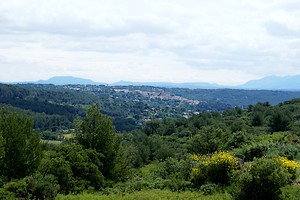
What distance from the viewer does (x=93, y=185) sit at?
2345 centimetres

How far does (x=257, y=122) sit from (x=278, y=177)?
4633cm

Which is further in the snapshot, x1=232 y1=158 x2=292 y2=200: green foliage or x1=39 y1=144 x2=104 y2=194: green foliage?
x1=39 y1=144 x2=104 y2=194: green foliage

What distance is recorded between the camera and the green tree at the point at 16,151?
22391 millimetres

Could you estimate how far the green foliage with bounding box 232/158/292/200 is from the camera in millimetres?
14070

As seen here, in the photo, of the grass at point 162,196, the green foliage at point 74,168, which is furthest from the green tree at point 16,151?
the grass at point 162,196

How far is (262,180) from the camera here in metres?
14.2

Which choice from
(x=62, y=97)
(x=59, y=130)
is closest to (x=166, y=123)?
(x=59, y=130)

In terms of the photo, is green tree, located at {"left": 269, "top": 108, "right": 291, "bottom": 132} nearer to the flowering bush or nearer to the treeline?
the treeline

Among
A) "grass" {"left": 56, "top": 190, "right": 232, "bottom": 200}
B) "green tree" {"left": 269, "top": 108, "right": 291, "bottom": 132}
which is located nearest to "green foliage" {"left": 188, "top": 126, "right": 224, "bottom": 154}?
"green tree" {"left": 269, "top": 108, "right": 291, "bottom": 132}

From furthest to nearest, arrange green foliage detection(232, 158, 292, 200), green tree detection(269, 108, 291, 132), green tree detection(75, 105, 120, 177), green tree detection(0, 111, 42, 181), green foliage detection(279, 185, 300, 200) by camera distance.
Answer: green tree detection(269, 108, 291, 132) < green tree detection(75, 105, 120, 177) < green tree detection(0, 111, 42, 181) < green foliage detection(279, 185, 300, 200) < green foliage detection(232, 158, 292, 200)

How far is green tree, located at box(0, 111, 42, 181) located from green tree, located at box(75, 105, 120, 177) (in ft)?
15.5

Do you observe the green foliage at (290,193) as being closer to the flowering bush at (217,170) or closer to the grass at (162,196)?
the grass at (162,196)

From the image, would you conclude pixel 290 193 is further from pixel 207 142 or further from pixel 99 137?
pixel 207 142

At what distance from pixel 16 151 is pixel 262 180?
14917 mm
